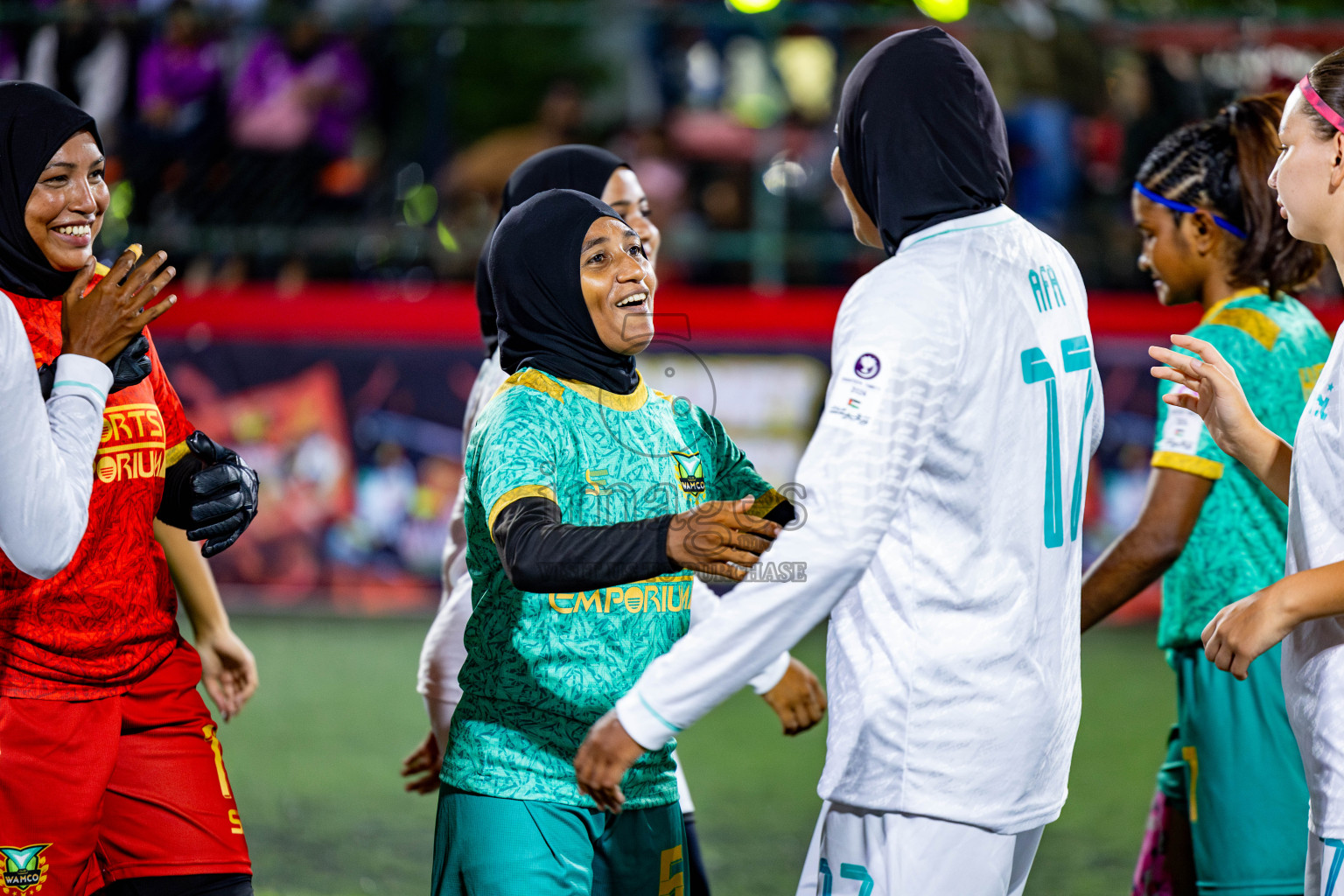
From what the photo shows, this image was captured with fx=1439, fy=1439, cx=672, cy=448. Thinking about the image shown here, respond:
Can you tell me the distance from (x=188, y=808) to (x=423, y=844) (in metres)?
2.45

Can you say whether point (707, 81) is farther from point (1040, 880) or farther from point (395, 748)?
point (1040, 880)

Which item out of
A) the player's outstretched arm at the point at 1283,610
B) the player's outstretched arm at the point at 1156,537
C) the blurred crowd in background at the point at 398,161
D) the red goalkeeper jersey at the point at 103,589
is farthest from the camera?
the blurred crowd in background at the point at 398,161

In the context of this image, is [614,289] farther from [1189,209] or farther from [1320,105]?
[1189,209]

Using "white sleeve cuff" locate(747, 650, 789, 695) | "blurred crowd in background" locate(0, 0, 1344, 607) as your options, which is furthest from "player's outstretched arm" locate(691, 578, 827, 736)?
"blurred crowd in background" locate(0, 0, 1344, 607)

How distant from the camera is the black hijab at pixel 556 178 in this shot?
410 centimetres

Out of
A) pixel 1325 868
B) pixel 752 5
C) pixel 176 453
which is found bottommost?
pixel 1325 868

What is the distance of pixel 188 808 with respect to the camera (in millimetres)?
3182

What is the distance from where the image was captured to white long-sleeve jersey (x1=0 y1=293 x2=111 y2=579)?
2.65 metres

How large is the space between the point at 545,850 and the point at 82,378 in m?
1.29

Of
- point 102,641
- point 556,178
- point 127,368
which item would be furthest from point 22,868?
point 556,178

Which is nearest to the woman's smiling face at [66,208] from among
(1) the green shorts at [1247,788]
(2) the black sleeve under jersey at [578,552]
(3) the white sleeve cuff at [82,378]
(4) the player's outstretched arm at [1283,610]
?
(3) the white sleeve cuff at [82,378]

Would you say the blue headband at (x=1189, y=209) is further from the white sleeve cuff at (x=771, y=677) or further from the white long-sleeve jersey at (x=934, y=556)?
the white sleeve cuff at (x=771, y=677)

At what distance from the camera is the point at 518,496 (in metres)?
2.64

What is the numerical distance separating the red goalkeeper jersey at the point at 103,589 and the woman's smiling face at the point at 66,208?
5.2 inches
